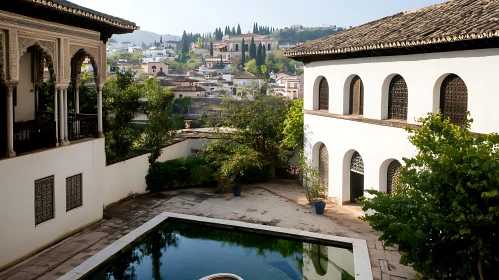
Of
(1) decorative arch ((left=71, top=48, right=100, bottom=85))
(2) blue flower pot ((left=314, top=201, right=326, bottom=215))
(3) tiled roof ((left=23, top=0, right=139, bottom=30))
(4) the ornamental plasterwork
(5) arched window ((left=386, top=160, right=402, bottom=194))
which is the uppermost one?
(3) tiled roof ((left=23, top=0, right=139, bottom=30))

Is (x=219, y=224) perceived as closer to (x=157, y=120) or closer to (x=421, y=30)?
(x=157, y=120)

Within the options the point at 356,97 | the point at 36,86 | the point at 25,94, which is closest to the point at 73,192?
the point at 25,94

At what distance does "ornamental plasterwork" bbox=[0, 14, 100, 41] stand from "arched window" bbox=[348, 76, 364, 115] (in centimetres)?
865

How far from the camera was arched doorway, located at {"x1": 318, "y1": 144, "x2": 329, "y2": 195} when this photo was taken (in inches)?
703

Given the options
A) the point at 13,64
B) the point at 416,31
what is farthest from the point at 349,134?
the point at 13,64

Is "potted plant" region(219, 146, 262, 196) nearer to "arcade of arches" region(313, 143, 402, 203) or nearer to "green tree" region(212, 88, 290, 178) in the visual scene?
"green tree" region(212, 88, 290, 178)

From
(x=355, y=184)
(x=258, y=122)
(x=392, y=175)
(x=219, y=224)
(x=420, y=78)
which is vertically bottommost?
(x=219, y=224)

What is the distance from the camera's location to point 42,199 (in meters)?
12.0

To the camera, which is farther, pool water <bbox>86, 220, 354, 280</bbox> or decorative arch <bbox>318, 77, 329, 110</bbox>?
decorative arch <bbox>318, 77, 329, 110</bbox>

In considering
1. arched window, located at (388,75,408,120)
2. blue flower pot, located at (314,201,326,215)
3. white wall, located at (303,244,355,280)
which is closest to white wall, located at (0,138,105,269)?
white wall, located at (303,244,355,280)

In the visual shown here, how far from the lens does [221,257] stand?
1237 centimetres

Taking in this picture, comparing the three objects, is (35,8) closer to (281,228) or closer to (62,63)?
(62,63)

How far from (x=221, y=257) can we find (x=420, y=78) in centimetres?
747

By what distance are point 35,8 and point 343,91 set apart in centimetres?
1011
